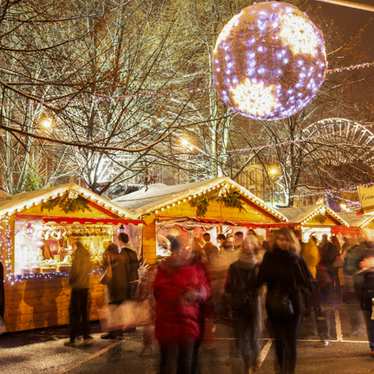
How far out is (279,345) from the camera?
605 cm

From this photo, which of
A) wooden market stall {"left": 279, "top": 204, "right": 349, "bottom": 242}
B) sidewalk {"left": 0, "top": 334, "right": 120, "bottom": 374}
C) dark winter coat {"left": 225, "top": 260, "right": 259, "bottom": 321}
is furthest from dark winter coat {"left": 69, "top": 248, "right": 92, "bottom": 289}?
wooden market stall {"left": 279, "top": 204, "right": 349, "bottom": 242}

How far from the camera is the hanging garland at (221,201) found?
1435cm

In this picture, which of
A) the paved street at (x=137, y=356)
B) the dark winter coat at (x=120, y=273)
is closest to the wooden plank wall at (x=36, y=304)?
the paved street at (x=137, y=356)

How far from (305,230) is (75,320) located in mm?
9580

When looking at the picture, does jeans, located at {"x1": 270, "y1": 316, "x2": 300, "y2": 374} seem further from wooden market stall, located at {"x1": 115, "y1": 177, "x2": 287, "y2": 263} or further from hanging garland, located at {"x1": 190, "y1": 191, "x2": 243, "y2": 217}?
hanging garland, located at {"x1": 190, "y1": 191, "x2": 243, "y2": 217}

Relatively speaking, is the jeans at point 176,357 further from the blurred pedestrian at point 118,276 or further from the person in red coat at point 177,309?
the blurred pedestrian at point 118,276

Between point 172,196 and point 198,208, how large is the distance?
40.8 inches

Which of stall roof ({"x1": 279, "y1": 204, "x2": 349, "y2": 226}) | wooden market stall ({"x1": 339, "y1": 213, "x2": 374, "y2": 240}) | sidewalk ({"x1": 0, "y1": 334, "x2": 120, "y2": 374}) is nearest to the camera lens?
sidewalk ({"x1": 0, "y1": 334, "x2": 120, "y2": 374})

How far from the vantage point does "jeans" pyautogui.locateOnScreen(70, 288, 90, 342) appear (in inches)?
385

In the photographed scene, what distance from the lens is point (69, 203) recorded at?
11727 mm

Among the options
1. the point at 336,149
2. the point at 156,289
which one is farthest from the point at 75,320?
the point at 336,149

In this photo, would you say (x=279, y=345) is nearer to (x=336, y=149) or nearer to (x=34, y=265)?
(x=34, y=265)

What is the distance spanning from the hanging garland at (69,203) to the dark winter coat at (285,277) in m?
6.43

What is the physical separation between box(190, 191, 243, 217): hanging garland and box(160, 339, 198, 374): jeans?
9.11 m
